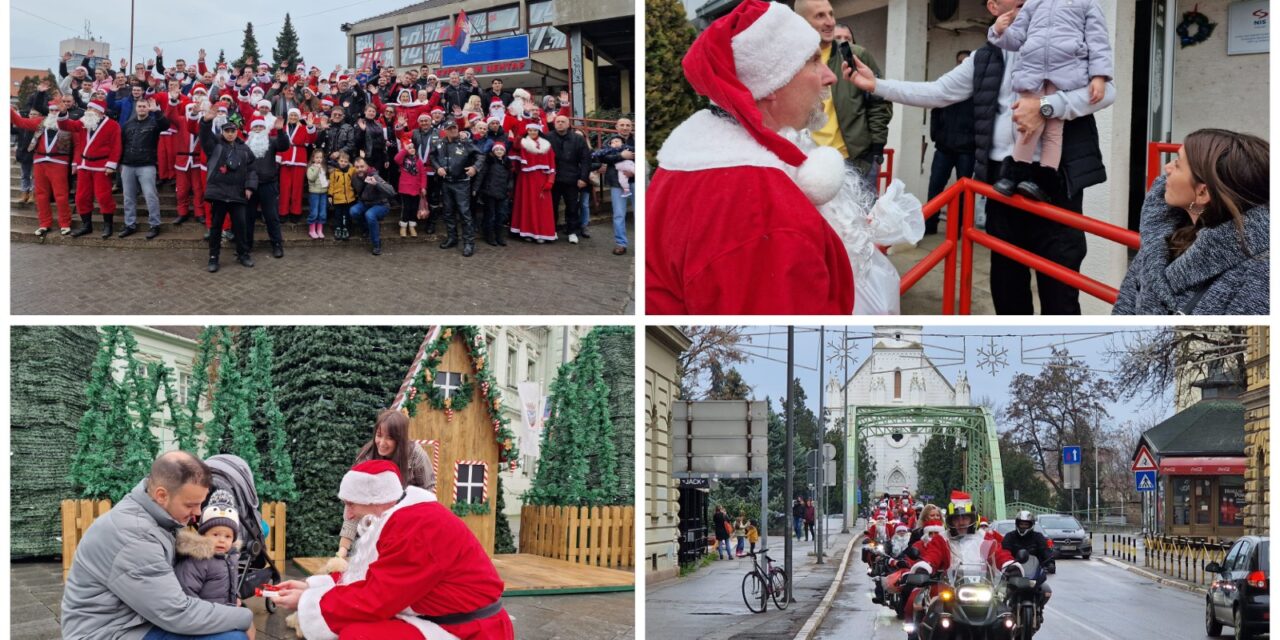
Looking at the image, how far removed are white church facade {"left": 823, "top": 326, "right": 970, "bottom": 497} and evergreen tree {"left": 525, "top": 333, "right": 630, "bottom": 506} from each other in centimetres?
182

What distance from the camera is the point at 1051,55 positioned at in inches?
184

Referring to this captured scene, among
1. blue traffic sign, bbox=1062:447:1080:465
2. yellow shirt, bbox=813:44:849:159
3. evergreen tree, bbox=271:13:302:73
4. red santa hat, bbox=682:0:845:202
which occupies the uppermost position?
evergreen tree, bbox=271:13:302:73

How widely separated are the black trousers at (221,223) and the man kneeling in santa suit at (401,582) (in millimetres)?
6530

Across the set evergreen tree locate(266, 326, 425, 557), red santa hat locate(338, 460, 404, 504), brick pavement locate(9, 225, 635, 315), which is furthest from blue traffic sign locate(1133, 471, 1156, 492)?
red santa hat locate(338, 460, 404, 504)

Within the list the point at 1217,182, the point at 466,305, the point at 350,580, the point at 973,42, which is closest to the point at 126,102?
the point at 466,305

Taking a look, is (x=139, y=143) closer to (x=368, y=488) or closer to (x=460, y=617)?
(x=368, y=488)

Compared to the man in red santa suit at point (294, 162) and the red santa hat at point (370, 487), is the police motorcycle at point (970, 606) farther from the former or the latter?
the man in red santa suit at point (294, 162)

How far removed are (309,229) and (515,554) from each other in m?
4.66

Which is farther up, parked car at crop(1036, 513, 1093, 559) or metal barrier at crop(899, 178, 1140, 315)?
metal barrier at crop(899, 178, 1140, 315)

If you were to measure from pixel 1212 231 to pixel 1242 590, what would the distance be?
3458 millimetres

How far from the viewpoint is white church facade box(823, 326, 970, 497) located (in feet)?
18.1

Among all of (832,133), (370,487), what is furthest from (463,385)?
(370,487)

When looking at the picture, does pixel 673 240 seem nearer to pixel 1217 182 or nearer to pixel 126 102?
pixel 1217 182

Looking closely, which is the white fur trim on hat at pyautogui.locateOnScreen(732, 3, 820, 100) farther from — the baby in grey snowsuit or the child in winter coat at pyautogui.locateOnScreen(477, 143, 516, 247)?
the child in winter coat at pyautogui.locateOnScreen(477, 143, 516, 247)
